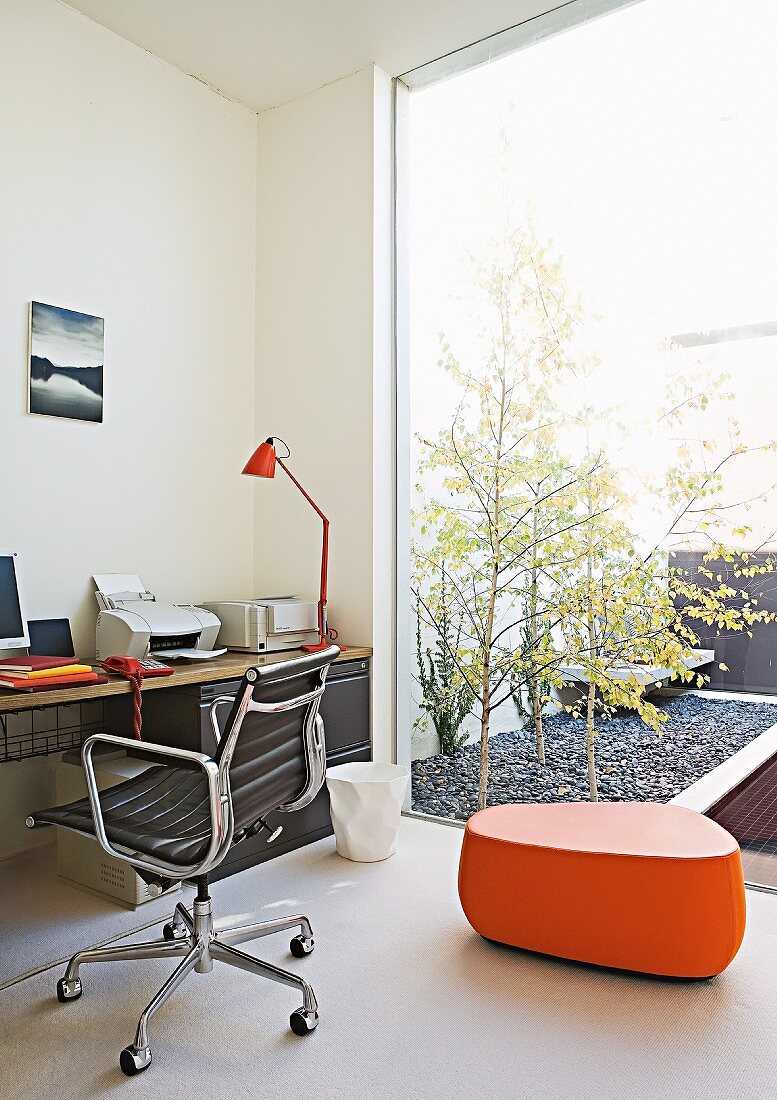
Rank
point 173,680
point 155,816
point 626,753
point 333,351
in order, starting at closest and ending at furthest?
point 155,816 < point 173,680 < point 626,753 < point 333,351

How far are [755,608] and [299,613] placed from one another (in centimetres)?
171

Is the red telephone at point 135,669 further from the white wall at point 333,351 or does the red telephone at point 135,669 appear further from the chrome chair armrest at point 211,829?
the white wall at point 333,351

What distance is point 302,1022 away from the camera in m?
1.98

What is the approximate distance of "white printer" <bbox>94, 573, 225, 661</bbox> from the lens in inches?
114

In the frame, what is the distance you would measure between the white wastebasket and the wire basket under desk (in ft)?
3.06

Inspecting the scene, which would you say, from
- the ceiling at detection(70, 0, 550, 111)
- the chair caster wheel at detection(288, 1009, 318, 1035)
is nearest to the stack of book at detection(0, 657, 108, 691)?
the chair caster wheel at detection(288, 1009, 318, 1035)

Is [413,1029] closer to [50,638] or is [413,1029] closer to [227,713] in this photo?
[227,713]

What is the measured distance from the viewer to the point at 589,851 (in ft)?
7.36

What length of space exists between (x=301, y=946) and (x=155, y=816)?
2.02ft

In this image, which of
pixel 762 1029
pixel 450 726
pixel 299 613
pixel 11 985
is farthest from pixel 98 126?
pixel 762 1029

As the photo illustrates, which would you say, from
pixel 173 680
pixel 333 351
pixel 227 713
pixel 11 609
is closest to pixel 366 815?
pixel 227 713

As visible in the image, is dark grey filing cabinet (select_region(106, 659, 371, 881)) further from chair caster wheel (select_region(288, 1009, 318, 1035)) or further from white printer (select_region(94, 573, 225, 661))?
chair caster wheel (select_region(288, 1009, 318, 1035))

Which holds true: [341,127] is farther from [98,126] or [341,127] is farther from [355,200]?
[98,126]

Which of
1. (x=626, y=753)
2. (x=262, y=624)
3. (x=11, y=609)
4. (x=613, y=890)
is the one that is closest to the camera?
(x=613, y=890)
